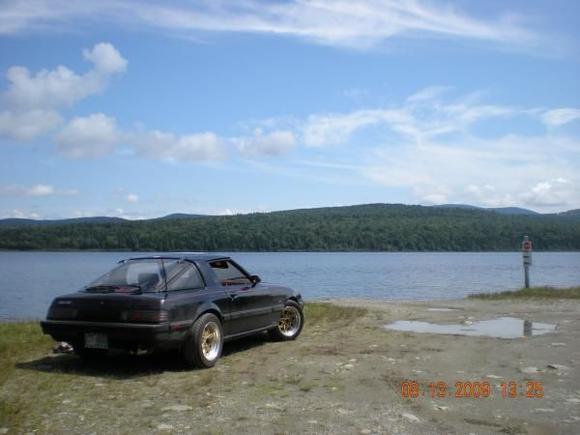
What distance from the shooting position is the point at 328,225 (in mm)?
122125

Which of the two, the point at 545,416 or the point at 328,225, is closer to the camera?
the point at 545,416

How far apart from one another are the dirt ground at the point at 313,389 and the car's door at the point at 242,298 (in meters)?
0.41

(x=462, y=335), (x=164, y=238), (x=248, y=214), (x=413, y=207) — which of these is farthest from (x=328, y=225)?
(x=462, y=335)

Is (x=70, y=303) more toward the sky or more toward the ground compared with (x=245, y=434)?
more toward the sky

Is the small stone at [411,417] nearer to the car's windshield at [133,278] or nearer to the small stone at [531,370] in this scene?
the small stone at [531,370]

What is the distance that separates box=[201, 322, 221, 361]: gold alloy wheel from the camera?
791 centimetres

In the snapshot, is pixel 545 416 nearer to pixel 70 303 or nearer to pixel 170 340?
pixel 170 340

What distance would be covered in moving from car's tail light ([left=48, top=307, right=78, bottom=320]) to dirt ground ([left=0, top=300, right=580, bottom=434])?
61cm

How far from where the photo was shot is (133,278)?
813cm

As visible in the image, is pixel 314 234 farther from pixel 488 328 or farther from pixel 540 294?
pixel 488 328

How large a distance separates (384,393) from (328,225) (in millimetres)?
115967

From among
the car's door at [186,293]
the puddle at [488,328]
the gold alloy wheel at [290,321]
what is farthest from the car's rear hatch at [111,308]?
the puddle at [488,328]

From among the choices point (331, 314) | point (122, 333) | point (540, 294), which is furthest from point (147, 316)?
point (540, 294)
